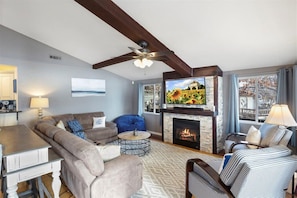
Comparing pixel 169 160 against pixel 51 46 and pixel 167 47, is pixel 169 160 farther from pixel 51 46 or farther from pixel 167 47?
pixel 51 46

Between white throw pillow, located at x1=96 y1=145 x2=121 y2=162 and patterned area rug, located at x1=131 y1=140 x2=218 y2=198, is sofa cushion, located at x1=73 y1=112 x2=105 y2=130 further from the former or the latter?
white throw pillow, located at x1=96 y1=145 x2=121 y2=162

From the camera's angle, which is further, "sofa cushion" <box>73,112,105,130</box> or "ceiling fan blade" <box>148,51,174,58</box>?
"sofa cushion" <box>73,112,105,130</box>

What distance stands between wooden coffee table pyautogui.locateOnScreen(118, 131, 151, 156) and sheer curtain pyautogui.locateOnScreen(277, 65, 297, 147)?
300 centimetres

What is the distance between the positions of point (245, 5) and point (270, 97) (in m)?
2.47

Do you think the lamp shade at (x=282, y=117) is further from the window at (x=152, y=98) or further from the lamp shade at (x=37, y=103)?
the lamp shade at (x=37, y=103)

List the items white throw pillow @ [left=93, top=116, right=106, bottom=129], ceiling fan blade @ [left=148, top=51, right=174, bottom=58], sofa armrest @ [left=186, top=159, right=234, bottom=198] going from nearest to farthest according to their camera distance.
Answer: sofa armrest @ [left=186, top=159, right=234, bottom=198] → ceiling fan blade @ [left=148, top=51, right=174, bottom=58] → white throw pillow @ [left=93, top=116, right=106, bottom=129]

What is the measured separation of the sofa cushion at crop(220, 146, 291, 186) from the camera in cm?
155

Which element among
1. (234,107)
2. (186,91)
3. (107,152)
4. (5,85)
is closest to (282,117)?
(234,107)

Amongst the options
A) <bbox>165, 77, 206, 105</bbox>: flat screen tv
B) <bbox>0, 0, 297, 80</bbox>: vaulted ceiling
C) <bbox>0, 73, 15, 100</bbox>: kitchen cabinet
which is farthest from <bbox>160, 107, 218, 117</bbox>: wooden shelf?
<bbox>0, 73, 15, 100</bbox>: kitchen cabinet

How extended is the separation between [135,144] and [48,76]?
3.29 m

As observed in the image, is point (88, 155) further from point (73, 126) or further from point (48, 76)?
point (48, 76)

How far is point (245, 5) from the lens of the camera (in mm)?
2336

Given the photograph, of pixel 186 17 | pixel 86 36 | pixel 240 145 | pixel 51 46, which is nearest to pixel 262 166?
pixel 240 145

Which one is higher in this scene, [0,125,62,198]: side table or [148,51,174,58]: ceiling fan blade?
Result: [148,51,174,58]: ceiling fan blade
